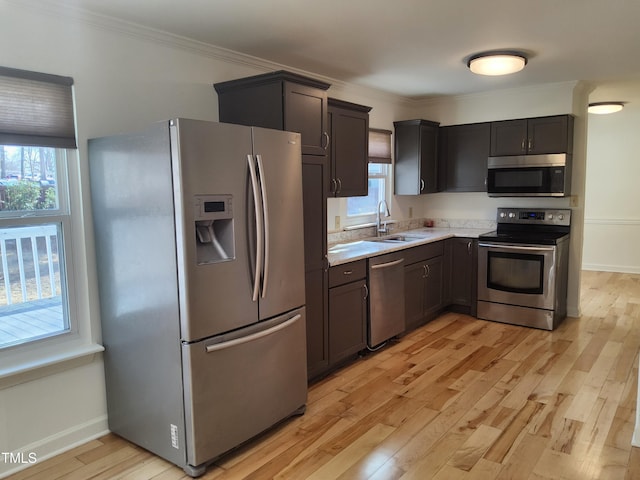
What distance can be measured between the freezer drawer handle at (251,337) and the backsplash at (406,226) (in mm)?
1645

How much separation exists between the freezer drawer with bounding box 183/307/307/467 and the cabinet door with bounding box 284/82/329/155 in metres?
1.15

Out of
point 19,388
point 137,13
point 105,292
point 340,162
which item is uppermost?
point 137,13

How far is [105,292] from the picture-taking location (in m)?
2.67

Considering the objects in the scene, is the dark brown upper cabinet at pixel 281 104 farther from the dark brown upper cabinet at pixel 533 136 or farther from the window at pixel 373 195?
the dark brown upper cabinet at pixel 533 136

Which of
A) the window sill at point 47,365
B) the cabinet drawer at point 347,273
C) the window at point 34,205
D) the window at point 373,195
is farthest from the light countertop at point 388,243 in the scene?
the window at point 34,205

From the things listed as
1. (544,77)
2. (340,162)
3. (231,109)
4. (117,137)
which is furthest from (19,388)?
(544,77)

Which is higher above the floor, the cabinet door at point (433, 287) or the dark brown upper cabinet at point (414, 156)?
the dark brown upper cabinet at point (414, 156)

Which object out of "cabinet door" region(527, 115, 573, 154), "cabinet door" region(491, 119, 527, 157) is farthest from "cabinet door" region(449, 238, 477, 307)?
"cabinet door" region(527, 115, 573, 154)

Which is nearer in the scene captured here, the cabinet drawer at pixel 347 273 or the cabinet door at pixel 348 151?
the cabinet drawer at pixel 347 273

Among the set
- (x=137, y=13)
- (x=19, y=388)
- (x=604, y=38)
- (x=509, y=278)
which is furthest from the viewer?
(x=509, y=278)

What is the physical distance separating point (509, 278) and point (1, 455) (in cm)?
425

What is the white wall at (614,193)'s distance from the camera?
682cm

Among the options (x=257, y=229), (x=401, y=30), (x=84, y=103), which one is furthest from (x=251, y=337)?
(x=401, y=30)

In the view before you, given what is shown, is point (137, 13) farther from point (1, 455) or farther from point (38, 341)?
point (1, 455)
